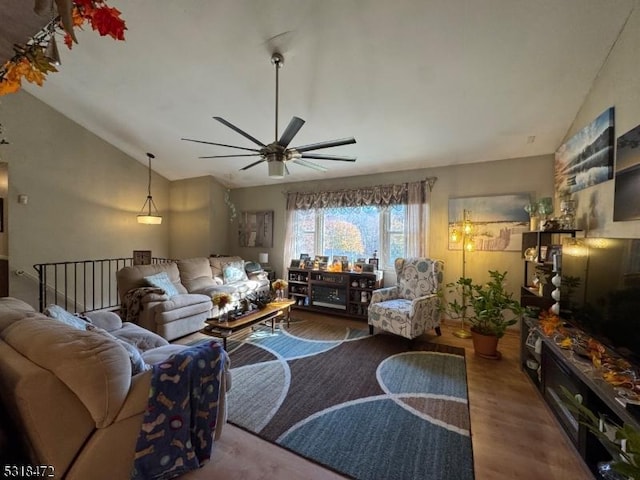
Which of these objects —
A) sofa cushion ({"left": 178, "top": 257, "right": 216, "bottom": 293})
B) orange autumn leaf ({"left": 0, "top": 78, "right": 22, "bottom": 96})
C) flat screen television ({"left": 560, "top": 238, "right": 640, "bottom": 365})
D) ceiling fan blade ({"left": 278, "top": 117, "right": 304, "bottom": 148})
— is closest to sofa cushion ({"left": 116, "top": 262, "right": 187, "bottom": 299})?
sofa cushion ({"left": 178, "top": 257, "right": 216, "bottom": 293})

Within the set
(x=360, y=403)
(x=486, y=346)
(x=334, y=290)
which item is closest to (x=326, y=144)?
(x=360, y=403)

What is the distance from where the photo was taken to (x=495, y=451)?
1.77 metres

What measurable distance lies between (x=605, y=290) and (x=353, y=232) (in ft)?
11.5

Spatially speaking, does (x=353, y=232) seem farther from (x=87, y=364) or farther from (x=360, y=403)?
(x=87, y=364)

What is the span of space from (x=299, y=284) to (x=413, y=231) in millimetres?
2276

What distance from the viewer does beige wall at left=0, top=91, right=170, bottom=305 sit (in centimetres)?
420

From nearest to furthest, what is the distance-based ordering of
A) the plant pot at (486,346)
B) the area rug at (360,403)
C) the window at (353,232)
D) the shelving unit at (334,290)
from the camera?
1. the area rug at (360,403)
2. the plant pot at (486,346)
3. the shelving unit at (334,290)
4. the window at (353,232)

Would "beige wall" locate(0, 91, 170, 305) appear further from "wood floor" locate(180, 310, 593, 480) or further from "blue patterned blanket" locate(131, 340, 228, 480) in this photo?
"wood floor" locate(180, 310, 593, 480)

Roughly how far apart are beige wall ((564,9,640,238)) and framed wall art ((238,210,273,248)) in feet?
15.9

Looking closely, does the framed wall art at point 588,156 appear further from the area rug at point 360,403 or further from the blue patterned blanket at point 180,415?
the blue patterned blanket at point 180,415

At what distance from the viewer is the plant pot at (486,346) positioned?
3057mm

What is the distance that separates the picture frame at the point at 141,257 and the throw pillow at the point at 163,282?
1.93m

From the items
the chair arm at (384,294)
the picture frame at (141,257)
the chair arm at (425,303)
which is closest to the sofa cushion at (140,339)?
the chair arm at (384,294)

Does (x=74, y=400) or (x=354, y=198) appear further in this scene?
(x=354, y=198)
